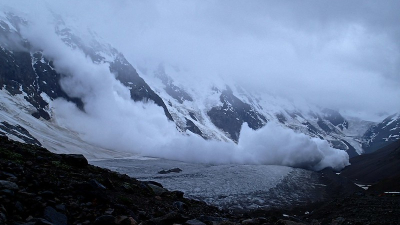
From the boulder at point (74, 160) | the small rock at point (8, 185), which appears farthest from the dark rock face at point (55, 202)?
the boulder at point (74, 160)

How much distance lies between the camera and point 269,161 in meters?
169

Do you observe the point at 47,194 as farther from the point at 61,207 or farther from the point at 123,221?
the point at 123,221

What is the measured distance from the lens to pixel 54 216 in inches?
328

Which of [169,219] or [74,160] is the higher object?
[74,160]

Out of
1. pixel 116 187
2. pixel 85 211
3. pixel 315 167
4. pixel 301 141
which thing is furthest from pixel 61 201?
pixel 301 141

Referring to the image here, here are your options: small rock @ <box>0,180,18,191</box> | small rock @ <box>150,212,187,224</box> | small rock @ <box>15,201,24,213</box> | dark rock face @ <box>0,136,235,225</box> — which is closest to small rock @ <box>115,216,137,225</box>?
dark rock face @ <box>0,136,235,225</box>

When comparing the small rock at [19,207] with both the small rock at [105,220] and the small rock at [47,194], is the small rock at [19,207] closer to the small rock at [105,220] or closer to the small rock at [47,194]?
the small rock at [47,194]

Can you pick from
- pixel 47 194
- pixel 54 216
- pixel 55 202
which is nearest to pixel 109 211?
pixel 55 202

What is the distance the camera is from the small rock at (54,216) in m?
8.11

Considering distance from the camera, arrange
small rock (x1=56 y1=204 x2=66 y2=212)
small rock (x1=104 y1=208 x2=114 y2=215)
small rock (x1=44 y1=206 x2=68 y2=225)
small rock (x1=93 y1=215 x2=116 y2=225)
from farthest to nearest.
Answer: small rock (x1=104 y1=208 x2=114 y2=215), small rock (x1=56 y1=204 x2=66 y2=212), small rock (x1=93 y1=215 x2=116 y2=225), small rock (x1=44 y1=206 x2=68 y2=225)

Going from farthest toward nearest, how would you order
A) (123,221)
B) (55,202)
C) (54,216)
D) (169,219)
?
(169,219), (55,202), (123,221), (54,216)

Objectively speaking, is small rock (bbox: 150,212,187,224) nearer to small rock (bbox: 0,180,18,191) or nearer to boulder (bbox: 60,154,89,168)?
small rock (bbox: 0,180,18,191)

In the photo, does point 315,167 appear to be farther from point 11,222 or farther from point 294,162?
point 11,222

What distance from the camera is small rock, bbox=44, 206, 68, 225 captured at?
8.11 metres
